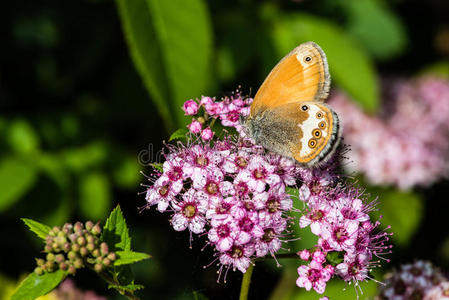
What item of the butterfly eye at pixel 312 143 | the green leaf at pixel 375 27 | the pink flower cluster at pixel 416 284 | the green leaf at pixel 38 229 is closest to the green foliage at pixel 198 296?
the green leaf at pixel 38 229

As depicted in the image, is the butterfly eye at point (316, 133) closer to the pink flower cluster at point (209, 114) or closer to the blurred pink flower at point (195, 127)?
the pink flower cluster at point (209, 114)

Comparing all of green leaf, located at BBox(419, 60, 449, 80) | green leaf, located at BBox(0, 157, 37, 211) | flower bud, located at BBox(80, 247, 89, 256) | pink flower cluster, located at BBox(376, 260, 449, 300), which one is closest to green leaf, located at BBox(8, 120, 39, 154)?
green leaf, located at BBox(0, 157, 37, 211)

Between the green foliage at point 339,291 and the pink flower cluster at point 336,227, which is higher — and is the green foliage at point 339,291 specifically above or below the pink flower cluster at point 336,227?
below

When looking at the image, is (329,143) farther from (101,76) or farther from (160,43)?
(101,76)

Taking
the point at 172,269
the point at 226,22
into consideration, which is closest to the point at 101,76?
the point at 226,22

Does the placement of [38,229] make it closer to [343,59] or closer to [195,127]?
[195,127]

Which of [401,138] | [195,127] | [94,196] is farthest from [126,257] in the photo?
[401,138]
